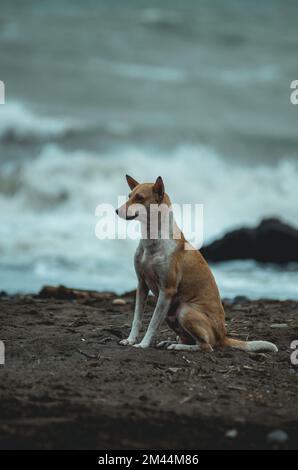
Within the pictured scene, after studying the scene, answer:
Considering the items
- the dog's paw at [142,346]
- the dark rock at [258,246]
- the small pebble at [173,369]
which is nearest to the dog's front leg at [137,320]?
the dog's paw at [142,346]

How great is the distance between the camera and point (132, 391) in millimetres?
6621

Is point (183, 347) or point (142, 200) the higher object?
point (142, 200)

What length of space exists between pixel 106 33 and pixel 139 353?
34.5 metres

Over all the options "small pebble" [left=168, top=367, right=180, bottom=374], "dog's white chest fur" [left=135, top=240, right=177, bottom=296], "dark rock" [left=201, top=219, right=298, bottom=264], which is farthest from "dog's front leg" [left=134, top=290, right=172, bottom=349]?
"dark rock" [left=201, top=219, right=298, bottom=264]

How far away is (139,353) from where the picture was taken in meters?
7.68

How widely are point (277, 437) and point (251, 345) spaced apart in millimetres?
2591

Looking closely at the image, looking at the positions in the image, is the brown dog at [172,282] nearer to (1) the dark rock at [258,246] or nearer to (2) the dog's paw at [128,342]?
(2) the dog's paw at [128,342]

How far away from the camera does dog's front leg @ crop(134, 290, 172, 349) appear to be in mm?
7891

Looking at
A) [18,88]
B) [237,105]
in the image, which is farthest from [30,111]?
[237,105]

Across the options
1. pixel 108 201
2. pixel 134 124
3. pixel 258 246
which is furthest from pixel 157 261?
pixel 134 124

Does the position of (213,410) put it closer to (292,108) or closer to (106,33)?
(292,108)

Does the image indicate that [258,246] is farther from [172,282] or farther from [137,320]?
[172,282]

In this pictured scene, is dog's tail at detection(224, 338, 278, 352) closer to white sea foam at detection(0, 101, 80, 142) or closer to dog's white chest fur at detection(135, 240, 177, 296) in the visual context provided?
dog's white chest fur at detection(135, 240, 177, 296)

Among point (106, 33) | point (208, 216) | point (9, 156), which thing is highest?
point (106, 33)
